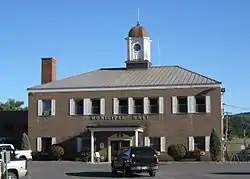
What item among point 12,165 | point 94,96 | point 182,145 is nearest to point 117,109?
point 94,96

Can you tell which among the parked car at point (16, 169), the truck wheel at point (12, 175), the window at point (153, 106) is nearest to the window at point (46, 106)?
the window at point (153, 106)

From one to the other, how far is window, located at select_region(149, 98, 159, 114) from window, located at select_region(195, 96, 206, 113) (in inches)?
148

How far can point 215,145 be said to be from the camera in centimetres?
5078

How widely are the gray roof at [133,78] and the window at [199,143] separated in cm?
508

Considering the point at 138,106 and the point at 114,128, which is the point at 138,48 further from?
the point at 114,128

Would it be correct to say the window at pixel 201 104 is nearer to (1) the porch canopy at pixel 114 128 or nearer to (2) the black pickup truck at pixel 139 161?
(1) the porch canopy at pixel 114 128

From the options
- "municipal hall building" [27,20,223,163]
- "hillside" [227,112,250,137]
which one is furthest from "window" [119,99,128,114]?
"hillside" [227,112,250,137]

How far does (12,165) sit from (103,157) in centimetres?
2908

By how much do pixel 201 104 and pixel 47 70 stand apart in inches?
676

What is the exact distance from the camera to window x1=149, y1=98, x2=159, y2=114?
54.1m

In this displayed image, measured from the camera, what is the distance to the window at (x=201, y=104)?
5300 cm

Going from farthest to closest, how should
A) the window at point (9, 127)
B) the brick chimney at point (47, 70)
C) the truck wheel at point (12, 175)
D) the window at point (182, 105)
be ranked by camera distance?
the window at point (9, 127) < the brick chimney at point (47, 70) < the window at point (182, 105) < the truck wheel at point (12, 175)

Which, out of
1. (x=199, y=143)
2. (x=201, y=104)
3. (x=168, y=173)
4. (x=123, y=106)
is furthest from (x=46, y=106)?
(x=168, y=173)

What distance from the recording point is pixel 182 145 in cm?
5262
